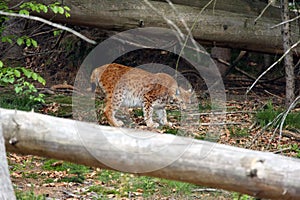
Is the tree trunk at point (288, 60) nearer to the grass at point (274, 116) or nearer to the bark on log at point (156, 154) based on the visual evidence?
the grass at point (274, 116)

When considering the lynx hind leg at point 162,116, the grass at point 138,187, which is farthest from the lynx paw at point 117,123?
the grass at point 138,187

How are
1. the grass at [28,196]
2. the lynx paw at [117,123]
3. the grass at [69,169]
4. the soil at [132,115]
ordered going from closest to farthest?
the grass at [28,196], the soil at [132,115], the grass at [69,169], the lynx paw at [117,123]

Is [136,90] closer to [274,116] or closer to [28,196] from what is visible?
[274,116]

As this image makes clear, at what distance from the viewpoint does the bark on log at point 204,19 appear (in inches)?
357

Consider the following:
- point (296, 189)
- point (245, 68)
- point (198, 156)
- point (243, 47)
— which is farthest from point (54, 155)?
point (245, 68)

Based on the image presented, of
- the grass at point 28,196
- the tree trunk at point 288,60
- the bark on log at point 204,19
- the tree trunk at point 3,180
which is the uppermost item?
the bark on log at point 204,19

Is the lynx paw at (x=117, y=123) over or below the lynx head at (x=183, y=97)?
below

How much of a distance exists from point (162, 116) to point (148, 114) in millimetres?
217

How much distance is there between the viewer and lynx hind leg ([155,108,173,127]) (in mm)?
9078

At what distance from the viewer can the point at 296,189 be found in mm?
3814

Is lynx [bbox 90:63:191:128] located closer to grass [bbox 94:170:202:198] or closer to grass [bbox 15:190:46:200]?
grass [bbox 94:170:202:198]

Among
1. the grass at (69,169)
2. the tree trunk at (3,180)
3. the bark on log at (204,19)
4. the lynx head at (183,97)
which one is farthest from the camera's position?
the lynx head at (183,97)

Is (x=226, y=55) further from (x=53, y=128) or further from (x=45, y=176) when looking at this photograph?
(x=53, y=128)

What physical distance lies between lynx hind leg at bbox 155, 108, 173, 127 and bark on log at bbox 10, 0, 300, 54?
130cm
